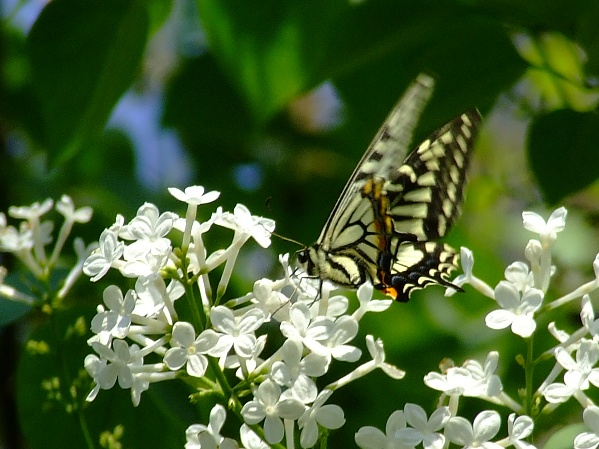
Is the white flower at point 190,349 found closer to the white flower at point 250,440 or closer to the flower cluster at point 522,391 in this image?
the white flower at point 250,440

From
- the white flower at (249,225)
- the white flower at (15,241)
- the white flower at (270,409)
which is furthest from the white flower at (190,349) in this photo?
the white flower at (15,241)

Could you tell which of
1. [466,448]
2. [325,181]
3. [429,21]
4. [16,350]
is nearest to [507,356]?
[325,181]

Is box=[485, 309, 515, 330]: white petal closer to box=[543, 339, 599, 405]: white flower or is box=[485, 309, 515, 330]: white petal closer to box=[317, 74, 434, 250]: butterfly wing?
box=[543, 339, 599, 405]: white flower

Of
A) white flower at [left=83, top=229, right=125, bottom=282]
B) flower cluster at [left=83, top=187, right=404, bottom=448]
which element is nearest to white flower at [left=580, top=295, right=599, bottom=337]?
flower cluster at [left=83, top=187, right=404, bottom=448]

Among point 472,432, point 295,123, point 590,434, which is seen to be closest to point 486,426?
point 472,432

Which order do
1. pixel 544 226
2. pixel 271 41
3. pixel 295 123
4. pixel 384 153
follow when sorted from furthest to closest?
pixel 295 123
pixel 271 41
pixel 384 153
pixel 544 226

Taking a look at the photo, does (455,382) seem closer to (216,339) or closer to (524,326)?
(524,326)
